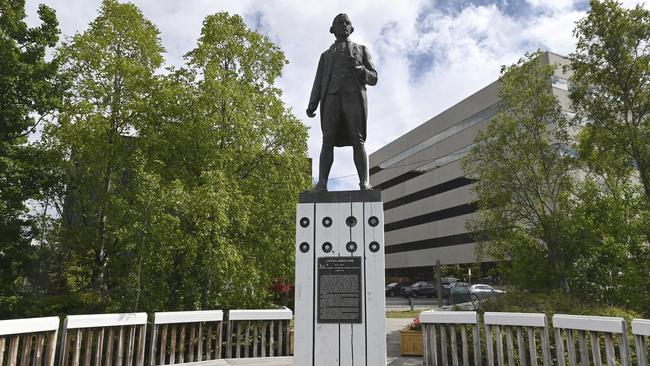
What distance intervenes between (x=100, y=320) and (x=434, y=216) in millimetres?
41687

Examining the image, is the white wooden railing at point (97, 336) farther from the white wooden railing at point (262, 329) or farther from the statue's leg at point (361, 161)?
the statue's leg at point (361, 161)

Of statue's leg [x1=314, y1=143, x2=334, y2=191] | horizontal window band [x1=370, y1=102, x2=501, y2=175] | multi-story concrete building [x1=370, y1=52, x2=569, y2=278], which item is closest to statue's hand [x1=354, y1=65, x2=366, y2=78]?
statue's leg [x1=314, y1=143, x2=334, y2=191]

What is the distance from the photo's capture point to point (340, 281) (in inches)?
233

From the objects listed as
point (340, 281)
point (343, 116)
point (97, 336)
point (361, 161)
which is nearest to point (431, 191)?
point (343, 116)

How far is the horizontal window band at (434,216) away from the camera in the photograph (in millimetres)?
41403

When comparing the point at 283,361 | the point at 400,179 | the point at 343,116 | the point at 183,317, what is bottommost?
the point at 283,361

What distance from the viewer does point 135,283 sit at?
1166 cm

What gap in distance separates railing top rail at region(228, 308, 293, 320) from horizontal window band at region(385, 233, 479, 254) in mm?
30255

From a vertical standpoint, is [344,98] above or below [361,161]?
above

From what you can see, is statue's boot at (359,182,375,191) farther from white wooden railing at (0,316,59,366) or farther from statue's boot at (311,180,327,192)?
white wooden railing at (0,316,59,366)

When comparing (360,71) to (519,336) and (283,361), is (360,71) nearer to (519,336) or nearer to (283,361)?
(519,336)

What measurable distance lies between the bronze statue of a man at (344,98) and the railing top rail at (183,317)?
3.96 meters

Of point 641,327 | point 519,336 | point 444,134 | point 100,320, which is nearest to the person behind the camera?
point 641,327

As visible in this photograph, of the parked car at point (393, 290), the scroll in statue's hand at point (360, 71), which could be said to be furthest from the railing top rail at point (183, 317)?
the parked car at point (393, 290)
